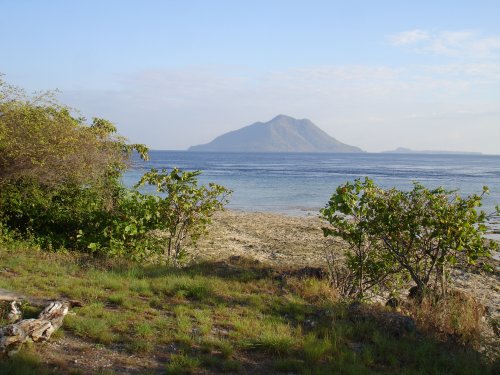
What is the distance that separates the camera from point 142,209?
1194cm

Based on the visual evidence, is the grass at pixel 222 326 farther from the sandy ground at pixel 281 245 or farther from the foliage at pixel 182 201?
the sandy ground at pixel 281 245

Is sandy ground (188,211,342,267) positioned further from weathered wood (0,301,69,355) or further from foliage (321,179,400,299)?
weathered wood (0,301,69,355)

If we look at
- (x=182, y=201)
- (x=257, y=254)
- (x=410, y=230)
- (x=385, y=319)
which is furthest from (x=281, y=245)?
(x=385, y=319)

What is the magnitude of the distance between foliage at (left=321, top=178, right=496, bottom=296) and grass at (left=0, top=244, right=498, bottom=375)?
1179mm

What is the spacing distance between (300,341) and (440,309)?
283 cm

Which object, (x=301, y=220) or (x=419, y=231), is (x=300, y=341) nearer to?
(x=419, y=231)

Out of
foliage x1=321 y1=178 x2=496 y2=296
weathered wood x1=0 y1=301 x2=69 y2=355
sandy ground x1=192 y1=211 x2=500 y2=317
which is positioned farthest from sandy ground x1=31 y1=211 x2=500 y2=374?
foliage x1=321 y1=178 x2=496 y2=296

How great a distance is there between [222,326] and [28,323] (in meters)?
2.64

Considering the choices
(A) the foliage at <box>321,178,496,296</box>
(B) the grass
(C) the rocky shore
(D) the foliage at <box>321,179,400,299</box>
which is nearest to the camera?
(B) the grass

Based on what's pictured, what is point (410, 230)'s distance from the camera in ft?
28.7

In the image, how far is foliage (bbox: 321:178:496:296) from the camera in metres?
8.41

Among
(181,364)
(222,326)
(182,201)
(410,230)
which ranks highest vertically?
(182,201)

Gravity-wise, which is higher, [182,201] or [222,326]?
[182,201]

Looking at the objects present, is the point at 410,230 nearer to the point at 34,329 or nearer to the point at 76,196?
the point at 34,329
